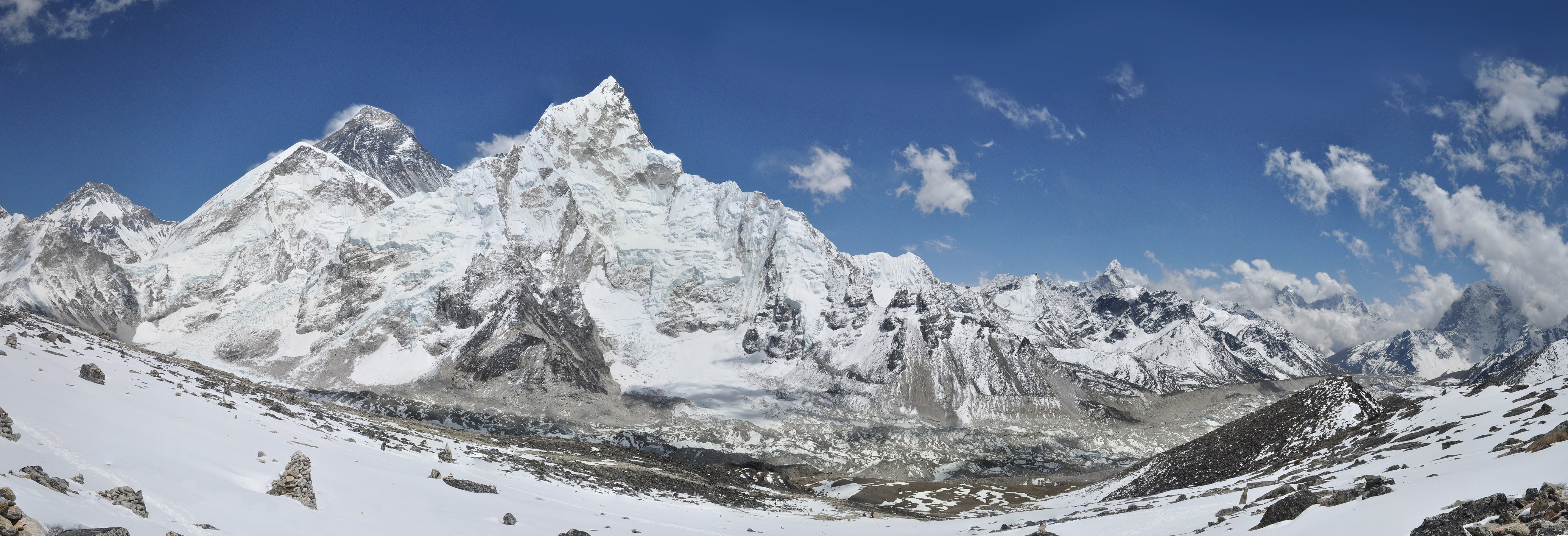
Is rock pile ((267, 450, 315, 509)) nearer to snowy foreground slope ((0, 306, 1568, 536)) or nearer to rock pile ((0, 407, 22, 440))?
snowy foreground slope ((0, 306, 1568, 536))

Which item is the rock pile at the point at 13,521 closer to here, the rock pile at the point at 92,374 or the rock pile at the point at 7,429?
the rock pile at the point at 7,429

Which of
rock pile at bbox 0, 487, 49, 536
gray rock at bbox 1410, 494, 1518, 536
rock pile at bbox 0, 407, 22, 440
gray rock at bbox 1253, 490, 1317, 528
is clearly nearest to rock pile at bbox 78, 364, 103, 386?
rock pile at bbox 0, 407, 22, 440

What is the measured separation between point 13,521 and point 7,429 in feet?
22.2

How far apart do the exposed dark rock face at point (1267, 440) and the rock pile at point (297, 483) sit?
41.9 meters

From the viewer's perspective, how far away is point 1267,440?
4491 centimetres

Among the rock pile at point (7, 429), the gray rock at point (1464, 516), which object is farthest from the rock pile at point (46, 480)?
the gray rock at point (1464, 516)

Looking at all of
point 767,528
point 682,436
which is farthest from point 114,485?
point 682,436

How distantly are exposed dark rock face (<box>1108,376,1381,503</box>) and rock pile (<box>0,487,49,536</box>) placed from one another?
45.5 meters

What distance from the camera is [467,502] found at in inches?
872

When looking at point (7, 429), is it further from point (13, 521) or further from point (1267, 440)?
point (1267, 440)

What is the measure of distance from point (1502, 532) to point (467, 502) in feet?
77.2

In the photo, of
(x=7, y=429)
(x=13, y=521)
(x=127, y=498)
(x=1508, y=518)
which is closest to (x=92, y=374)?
(x=7, y=429)

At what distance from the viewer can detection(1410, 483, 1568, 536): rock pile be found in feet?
35.8

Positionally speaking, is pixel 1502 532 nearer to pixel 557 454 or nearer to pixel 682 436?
pixel 557 454
